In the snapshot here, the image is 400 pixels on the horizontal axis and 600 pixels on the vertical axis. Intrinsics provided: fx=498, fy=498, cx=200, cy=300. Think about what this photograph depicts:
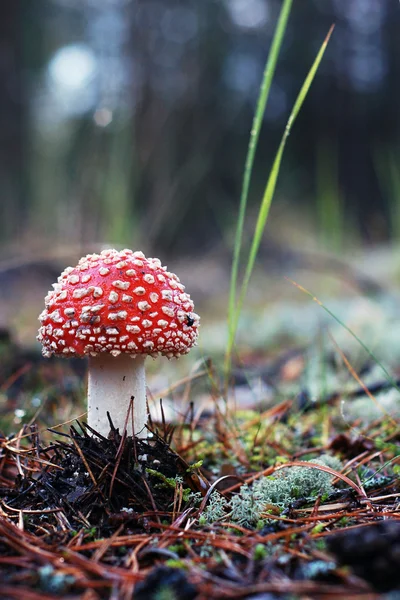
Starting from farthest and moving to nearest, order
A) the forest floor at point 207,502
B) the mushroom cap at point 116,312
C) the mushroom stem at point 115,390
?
the mushroom stem at point 115,390 < the mushroom cap at point 116,312 < the forest floor at point 207,502

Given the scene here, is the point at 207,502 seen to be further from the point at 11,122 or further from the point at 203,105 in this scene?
the point at 11,122

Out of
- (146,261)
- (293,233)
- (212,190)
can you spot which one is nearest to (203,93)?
(212,190)

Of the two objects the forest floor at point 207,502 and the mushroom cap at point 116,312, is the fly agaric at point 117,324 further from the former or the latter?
the forest floor at point 207,502

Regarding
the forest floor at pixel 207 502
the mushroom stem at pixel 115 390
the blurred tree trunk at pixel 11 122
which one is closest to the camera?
the forest floor at pixel 207 502

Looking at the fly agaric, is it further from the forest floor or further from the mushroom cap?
the forest floor

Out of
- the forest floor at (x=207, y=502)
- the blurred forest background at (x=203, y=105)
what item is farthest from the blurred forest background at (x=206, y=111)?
the forest floor at (x=207, y=502)

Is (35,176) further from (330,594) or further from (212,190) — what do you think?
(330,594)
